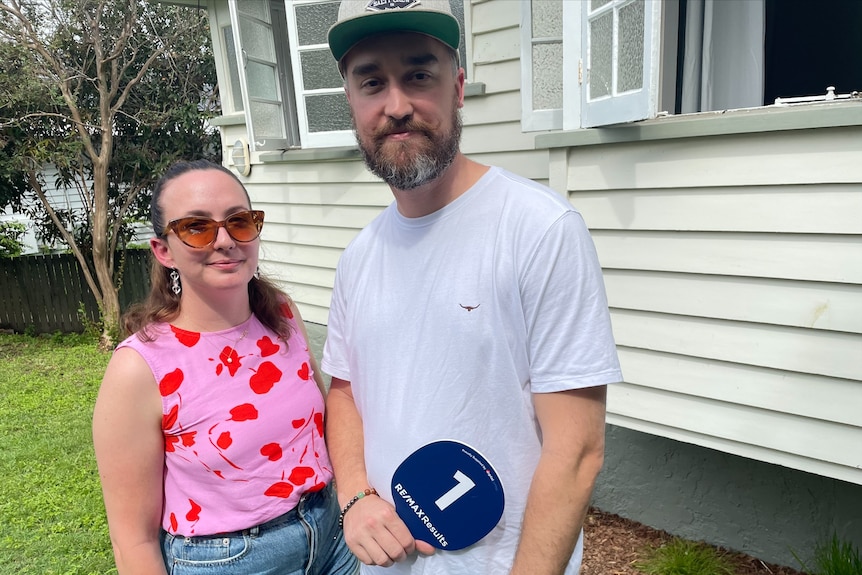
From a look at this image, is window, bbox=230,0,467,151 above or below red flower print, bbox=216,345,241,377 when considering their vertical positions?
above

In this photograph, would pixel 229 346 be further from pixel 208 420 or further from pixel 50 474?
pixel 50 474

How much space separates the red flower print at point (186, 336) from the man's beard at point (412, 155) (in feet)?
2.26

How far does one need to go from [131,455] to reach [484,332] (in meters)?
0.91

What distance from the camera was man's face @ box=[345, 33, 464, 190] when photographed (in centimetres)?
126

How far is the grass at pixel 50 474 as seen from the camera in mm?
3471

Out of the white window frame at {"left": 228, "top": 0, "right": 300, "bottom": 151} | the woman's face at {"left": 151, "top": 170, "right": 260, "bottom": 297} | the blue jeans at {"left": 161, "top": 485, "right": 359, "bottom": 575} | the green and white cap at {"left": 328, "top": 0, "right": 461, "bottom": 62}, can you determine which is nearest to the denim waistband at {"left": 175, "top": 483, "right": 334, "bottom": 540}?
the blue jeans at {"left": 161, "top": 485, "right": 359, "bottom": 575}

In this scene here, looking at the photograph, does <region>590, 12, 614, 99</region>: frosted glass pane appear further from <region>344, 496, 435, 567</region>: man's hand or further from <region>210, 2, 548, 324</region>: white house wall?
<region>344, 496, 435, 567</region>: man's hand

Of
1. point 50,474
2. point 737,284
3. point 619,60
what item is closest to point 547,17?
point 619,60

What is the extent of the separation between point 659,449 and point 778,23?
3661mm

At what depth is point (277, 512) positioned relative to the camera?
5.07 feet

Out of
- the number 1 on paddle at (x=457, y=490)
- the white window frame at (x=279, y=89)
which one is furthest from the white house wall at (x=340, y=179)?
the number 1 on paddle at (x=457, y=490)

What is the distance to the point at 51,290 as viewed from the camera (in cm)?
972

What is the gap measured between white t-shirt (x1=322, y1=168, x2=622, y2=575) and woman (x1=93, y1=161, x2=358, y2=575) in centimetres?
34

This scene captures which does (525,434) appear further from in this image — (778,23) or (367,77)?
(778,23)
